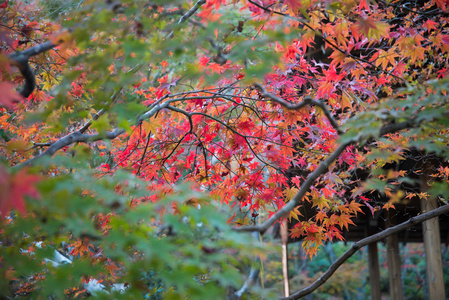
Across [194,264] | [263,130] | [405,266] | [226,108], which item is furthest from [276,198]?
[405,266]

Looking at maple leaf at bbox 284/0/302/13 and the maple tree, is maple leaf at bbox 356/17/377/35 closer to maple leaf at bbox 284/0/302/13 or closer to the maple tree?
the maple tree

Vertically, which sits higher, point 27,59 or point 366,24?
point 366,24

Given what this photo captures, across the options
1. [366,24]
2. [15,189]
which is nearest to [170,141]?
[366,24]

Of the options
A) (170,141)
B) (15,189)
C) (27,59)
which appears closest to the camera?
(15,189)

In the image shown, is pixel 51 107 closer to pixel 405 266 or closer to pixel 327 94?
pixel 327 94

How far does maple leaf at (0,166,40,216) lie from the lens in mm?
1015

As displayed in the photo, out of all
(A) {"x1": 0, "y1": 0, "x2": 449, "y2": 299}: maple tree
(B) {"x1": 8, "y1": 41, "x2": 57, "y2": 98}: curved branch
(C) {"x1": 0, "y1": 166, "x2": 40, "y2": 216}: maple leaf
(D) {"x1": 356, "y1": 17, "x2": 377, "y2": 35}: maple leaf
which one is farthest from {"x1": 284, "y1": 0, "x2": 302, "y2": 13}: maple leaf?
(C) {"x1": 0, "y1": 166, "x2": 40, "y2": 216}: maple leaf

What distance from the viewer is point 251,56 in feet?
6.35

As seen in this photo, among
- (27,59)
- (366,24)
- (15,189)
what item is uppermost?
(366,24)

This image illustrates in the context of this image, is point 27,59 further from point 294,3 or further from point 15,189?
point 294,3

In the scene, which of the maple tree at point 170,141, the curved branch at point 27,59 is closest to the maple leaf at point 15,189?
the maple tree at point 170,141

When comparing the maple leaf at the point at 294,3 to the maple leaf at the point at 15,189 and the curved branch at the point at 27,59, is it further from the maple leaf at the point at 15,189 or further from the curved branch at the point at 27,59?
the maple leaf at the point at 15,189

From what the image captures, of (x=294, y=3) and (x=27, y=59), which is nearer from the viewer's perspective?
(x=27, y=59)

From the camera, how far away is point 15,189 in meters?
1.03
